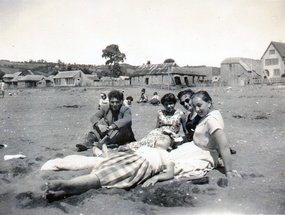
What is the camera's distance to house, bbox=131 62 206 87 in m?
33.7

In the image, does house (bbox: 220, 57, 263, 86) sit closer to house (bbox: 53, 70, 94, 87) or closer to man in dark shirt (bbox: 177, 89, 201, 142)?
house (bbox: 53, 70, 94, 87)

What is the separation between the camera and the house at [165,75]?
33.7 metres

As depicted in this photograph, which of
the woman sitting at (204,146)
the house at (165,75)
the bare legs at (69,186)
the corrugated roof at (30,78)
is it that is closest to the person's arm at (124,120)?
A: the woman sitting at (204,146)

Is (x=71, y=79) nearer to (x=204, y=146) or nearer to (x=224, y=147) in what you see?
(x=204, y=146)

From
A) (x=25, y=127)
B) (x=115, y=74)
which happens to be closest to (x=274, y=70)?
(x=115, y=74)

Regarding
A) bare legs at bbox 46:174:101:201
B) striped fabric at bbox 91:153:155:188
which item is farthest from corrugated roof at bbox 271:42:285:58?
bare legs at bbox 46:174:101:201

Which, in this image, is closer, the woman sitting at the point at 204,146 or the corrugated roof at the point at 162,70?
the woman sitting at the point at 204,146

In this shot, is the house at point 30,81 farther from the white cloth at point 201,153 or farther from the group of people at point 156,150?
the white cloth at point 201,153

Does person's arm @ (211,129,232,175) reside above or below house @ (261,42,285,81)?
below

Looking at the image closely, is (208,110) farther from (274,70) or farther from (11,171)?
(274,70)

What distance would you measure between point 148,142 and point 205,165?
3.61ft

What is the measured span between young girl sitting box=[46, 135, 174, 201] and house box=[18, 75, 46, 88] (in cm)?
5255

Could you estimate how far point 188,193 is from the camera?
296 cm

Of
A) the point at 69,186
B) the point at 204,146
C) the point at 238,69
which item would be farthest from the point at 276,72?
the point at 69,186
